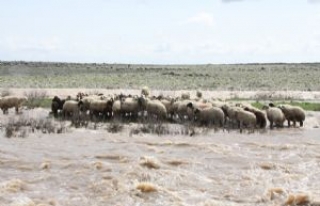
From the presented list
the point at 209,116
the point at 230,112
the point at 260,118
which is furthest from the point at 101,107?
the point at 260,118

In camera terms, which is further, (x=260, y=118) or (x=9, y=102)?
(x=9, y=102)

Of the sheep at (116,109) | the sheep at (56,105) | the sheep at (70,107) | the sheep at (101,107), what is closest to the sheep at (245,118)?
the sheep at (116,109)

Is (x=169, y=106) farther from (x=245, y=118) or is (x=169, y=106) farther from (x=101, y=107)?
(x=245, y=118)

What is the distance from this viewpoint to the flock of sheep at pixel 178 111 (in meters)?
23.6

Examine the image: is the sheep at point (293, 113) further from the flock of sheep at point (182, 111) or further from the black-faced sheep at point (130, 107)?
the black-faced sheep at point (130, 107)

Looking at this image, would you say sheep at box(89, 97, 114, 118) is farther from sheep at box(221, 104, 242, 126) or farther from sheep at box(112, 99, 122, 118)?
sheep at box(221, 104, 242, 126)

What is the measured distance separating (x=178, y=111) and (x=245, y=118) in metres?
2.94

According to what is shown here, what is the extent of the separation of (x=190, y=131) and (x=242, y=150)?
3.46 meters

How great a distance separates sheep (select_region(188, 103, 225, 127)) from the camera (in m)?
23.5

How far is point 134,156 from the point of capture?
1684 cm

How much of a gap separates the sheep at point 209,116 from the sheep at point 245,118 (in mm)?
610

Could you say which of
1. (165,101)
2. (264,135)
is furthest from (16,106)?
(264,135)

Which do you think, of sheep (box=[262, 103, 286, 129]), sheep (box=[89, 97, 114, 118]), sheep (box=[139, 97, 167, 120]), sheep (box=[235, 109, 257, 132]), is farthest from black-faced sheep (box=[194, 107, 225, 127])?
sheep (box=[89, 97, 114, 118])

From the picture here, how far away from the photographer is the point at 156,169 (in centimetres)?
1523
